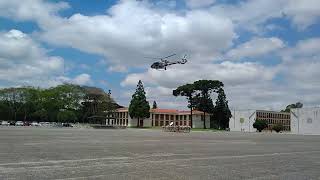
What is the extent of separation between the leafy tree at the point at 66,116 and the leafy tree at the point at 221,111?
4355 centimetres

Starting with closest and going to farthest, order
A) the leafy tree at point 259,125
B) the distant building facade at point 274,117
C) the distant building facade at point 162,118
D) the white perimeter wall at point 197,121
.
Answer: the leafy tree at point 259,125 → the white perimeter wall at point 197,121 → the distant building facade at point 162,118 → the distant building facade at point 274,117

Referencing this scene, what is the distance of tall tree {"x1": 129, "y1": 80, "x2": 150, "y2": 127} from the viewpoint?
12800 cm

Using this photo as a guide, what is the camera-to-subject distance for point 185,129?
256 feet

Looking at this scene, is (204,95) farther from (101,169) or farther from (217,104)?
(101,169)

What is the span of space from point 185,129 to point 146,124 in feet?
241

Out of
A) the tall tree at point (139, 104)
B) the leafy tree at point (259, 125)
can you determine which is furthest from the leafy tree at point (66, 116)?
the leafy tree at point (259, 125)

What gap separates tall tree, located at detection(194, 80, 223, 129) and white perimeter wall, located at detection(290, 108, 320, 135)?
25.1 meters

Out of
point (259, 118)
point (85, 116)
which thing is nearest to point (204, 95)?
point (259, 118)

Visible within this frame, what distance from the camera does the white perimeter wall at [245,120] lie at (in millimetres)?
146000

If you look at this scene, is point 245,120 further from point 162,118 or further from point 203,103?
point 162,118

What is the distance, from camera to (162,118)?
538 ft

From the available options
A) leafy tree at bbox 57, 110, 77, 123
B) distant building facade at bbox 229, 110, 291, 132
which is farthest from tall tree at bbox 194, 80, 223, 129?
leafy tree at bbox 57, 110, 77, 123

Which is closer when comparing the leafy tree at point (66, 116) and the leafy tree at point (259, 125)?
the leafy tree at point (259, 125)

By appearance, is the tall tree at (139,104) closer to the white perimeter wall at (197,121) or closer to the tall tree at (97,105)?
the tall tree at (97,105)
